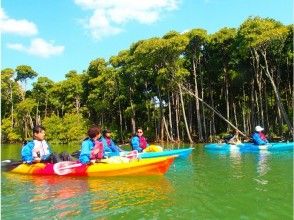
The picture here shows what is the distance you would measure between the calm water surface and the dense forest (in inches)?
718

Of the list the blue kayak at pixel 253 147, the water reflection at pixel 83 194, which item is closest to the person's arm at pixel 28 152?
the water reflection at pixel 83 194

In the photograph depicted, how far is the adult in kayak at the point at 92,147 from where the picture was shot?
37.4ft

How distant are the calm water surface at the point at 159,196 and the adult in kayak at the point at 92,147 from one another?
64cm

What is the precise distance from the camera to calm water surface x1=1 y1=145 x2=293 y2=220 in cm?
722

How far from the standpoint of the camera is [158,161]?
1127cm

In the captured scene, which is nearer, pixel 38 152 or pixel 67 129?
pixel 38 152

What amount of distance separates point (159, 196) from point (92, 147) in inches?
139

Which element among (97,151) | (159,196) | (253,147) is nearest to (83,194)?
(159,196)

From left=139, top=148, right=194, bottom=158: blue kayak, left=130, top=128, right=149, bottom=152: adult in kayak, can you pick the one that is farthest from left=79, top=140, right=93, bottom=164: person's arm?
left=130, top=128, right=149, bottom=152: adult in kayak

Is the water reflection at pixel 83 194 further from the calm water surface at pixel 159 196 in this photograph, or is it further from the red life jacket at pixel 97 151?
the red life jacket at pixel 97 151

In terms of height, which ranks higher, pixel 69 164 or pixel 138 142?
pixel 138 142

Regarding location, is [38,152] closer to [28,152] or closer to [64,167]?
[28,152]

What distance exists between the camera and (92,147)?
11.7m

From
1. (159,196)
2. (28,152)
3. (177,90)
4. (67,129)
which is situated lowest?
(159,196)
